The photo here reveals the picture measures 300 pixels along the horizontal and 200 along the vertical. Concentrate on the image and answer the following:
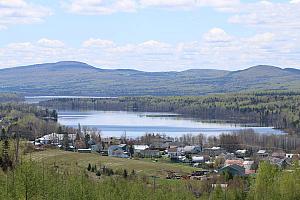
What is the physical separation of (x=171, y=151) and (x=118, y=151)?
4246 millimetres

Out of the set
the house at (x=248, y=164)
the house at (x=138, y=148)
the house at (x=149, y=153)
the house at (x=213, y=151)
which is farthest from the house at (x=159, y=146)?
the house at (x=248, y=164)

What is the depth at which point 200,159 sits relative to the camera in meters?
44.1

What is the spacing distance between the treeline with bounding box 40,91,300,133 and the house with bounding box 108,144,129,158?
2360cm

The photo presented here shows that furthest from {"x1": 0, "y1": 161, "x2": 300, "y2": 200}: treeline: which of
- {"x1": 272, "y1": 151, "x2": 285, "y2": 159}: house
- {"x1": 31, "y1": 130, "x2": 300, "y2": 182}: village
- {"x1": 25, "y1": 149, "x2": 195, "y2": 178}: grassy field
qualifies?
{"x1": 272, "y1": 151, "x2": 285, "y2": 159}: house

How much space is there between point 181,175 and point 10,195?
Result: 59.8ft

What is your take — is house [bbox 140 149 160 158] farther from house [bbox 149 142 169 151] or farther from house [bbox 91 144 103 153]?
house [bbox 91 144 103 153]

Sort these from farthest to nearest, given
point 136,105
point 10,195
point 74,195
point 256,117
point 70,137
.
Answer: point 136,105, point 256,117, point 70,137, point 74,195, point 10,195

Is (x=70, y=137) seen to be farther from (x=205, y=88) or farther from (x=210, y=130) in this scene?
(x=205, y=88)

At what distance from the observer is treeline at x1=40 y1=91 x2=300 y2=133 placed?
273 ft

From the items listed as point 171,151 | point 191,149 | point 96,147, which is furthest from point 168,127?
point 171,151

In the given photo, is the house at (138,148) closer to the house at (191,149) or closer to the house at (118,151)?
the house at (118,151)

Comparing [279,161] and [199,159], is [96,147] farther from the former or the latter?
[279,161]

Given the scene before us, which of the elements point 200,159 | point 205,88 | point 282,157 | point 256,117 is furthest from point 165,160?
point 205,88

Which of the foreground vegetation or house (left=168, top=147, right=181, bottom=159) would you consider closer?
the foreground vegetation
